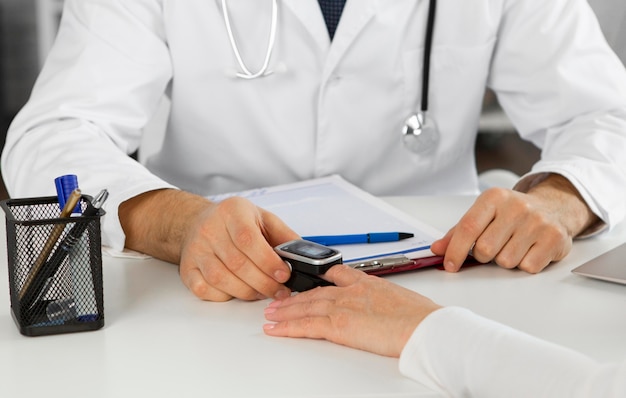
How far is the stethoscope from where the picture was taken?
1569 mm

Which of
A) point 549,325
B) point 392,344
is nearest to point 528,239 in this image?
point 549,325

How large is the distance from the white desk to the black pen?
4 cm

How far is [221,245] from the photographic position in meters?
1.07

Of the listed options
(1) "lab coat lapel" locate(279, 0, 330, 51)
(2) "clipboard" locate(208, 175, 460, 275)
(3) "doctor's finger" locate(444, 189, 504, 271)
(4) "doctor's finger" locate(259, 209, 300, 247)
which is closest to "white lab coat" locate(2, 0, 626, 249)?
(1) "lab coat lapel" locate(279, 0, 330, 51)

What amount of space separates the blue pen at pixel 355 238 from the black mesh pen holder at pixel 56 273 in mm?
312

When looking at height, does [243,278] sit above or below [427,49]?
below

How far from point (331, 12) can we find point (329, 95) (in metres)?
0.15

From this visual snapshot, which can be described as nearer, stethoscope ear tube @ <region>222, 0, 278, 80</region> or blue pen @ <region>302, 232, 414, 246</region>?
blue pen @ <region>302, 232, 414, 246</region>

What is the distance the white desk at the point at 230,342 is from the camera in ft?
2.70

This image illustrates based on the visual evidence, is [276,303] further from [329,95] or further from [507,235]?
[329,95]

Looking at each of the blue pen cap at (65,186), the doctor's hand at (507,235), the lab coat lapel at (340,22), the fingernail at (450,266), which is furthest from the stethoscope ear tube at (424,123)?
the blue pen cap at (65,186)

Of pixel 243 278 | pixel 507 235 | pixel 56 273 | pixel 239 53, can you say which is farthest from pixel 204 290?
pixel 239 53

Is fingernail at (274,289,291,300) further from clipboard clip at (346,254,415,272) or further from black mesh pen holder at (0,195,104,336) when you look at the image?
black mesh pen holder at (0,195,104,336)

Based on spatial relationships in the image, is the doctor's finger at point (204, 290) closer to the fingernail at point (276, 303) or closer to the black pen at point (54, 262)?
the fingernail at point (276, 303)
